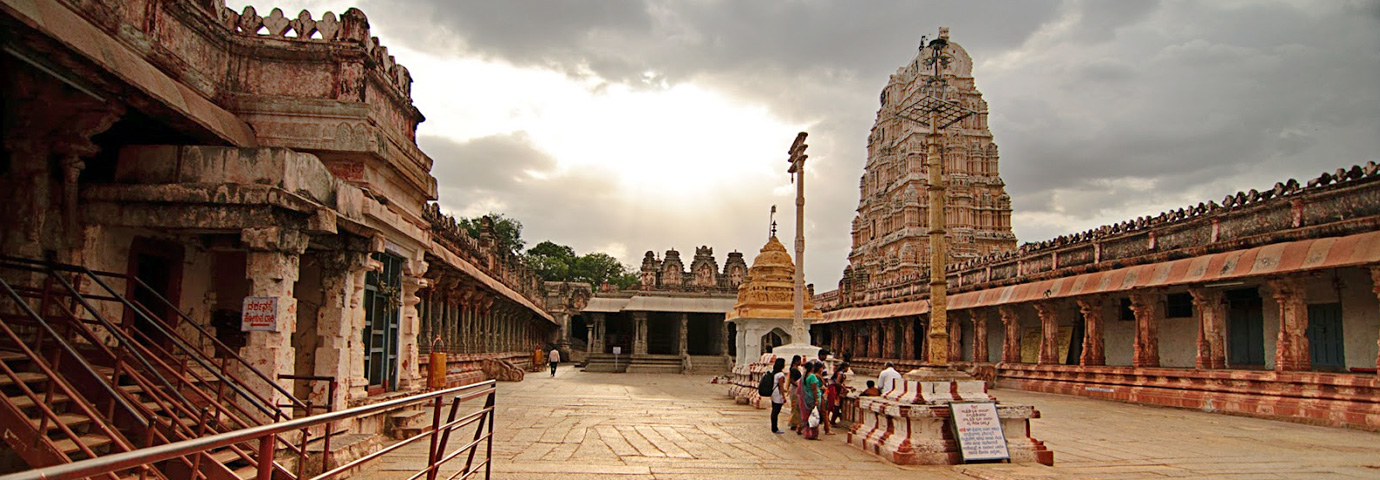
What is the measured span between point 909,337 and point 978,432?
1000 inches

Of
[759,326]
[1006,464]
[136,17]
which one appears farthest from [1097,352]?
[136,17]

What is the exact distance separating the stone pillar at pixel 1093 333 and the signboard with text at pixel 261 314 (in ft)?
62.1

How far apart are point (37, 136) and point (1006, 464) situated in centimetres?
926

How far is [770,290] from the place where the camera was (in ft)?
73.6

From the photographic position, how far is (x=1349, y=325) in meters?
15.5

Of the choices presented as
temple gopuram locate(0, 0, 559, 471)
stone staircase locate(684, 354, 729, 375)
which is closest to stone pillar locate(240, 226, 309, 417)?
temple gopuram locate(0, 0, 559, 471)

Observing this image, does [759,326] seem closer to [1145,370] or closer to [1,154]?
[1145,370]

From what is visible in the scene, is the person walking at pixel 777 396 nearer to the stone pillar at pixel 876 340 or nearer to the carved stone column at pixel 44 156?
the carved stone column at pixel 44 156

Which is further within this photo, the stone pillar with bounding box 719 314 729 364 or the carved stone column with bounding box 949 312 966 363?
the stone pillar with bounding box 719 314 729 364

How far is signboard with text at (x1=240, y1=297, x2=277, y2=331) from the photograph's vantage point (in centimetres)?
746

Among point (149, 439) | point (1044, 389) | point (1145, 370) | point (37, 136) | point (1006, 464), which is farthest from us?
point (1044, 389)

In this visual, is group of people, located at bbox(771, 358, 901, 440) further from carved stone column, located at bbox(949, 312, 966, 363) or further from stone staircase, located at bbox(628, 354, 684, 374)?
stone staircase, located at bbox(628, 354, 684, 374)

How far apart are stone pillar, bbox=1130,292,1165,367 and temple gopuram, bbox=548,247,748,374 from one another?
19.6m

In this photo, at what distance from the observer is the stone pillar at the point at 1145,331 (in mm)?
18938
